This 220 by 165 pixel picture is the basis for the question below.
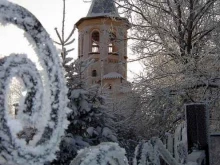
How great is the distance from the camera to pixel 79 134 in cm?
744

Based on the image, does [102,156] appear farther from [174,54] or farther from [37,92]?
[174,54]

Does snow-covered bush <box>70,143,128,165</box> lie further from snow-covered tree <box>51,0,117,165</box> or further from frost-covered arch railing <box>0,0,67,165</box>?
snow-covered tree <box>51,0,117,165</box>

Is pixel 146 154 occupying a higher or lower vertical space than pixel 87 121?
lower

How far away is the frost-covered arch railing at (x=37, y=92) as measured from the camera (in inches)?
30.5

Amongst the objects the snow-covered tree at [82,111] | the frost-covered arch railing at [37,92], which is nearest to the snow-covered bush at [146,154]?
the frost-covered arch railing at [37,92]

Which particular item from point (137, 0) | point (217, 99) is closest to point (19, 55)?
point (217, 99)

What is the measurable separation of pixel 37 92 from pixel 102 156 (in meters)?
0.24

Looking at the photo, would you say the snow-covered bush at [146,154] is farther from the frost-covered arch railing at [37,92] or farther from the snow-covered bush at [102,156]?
the frost-covered arch railing at [37,92]

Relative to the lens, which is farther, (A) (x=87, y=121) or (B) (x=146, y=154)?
(A) (x=87, y=121)

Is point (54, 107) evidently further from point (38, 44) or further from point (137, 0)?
point (137, 0)

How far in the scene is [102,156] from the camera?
0.95m

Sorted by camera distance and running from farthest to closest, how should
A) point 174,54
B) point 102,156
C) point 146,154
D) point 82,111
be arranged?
1. point 174,54
2. point 82,111
3. point 146,154
4. point 102,156

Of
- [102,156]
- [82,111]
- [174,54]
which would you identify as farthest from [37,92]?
[174,54]

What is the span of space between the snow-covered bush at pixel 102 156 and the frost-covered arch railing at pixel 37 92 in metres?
0.09
